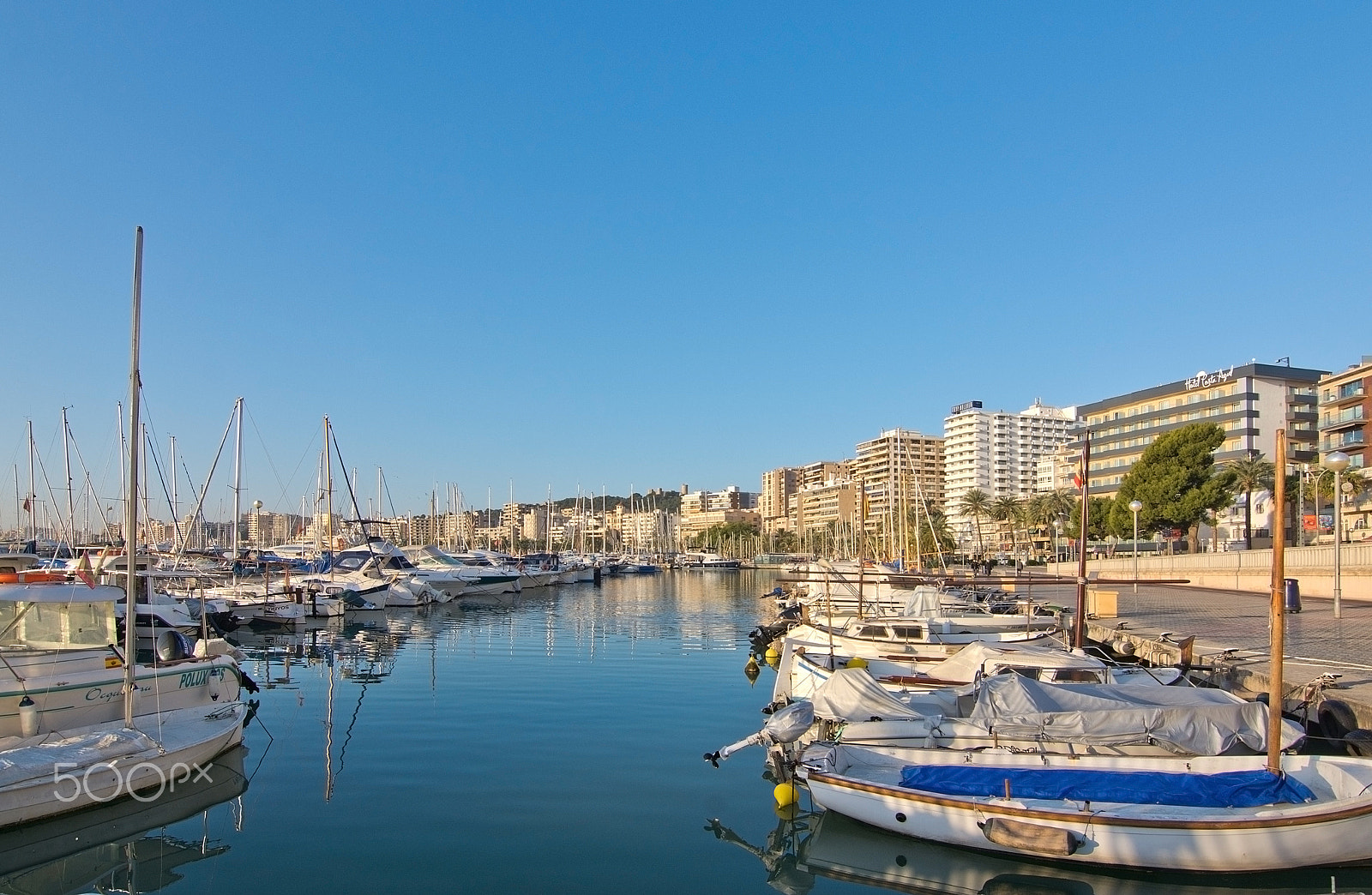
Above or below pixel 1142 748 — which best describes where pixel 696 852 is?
below

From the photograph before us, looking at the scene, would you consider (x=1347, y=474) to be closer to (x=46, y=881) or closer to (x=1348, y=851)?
(x=1348, y=851)

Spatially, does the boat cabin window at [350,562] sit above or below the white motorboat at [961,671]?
below

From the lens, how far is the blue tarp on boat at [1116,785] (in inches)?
544

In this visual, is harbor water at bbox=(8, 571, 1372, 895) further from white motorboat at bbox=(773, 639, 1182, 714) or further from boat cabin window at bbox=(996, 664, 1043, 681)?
boat cabin window at bbox=(996, 664, 1043, 681)

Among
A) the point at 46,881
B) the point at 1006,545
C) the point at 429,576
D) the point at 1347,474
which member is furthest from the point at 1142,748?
the point at 1006,545

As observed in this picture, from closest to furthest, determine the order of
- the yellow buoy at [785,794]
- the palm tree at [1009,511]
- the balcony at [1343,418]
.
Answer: the yellow buoy at [785,794] < the balcony at [1343,418] < the palm tree at [1009,511]

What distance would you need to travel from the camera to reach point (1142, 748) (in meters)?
16.0

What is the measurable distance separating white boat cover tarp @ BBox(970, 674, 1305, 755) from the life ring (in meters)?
19.9

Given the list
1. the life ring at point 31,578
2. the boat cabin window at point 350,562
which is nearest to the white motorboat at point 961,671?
the life ring at point 31,578

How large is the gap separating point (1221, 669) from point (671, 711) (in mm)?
14530

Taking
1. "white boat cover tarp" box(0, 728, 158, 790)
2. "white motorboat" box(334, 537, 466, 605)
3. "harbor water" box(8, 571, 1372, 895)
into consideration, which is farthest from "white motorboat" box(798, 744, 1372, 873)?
"white motorboat" box(334, 537, 466, 605)

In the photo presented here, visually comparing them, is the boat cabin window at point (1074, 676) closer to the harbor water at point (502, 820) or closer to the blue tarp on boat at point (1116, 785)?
the blue tarp on boat at point (1116, 785)

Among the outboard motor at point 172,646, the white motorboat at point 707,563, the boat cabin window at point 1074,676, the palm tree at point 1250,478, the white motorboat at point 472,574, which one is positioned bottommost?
the white motorboat at point 707,563

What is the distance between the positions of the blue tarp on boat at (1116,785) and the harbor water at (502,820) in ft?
3.22
